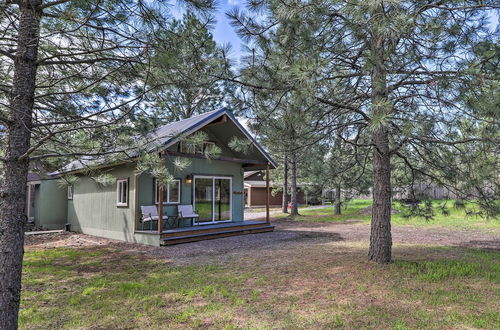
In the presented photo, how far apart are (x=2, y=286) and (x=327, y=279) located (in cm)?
396

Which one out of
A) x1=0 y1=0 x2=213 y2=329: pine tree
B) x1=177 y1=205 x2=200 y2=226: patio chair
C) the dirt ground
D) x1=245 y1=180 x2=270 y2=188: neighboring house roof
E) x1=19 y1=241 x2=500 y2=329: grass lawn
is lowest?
the dirt ground

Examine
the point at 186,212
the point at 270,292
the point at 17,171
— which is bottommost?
the point at 270,292

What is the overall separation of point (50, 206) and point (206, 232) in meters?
7.89

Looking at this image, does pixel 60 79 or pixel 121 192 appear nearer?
pixel 60 79

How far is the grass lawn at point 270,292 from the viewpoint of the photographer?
332 centimetres

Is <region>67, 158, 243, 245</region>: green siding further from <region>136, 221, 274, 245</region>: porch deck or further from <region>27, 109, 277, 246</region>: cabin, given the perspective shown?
<region>136, 221, 274, 245</region>: porch deck

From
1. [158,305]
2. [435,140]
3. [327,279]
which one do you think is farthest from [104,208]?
[435,140]

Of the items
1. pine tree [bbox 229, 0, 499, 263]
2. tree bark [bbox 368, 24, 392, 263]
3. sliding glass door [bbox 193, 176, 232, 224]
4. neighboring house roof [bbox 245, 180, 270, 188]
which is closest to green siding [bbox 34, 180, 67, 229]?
sliding glass door [bbox 193, 176, 232, 224]

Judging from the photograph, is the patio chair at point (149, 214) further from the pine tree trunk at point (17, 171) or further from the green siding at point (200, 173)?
the pine tree trunk at point (17, 171)

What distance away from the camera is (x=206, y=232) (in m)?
9.25

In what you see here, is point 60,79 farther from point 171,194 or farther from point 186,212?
point 186,212

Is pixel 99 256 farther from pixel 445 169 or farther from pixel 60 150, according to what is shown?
pixel 445 169

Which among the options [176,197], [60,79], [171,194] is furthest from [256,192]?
[60,79]

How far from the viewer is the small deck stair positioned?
833 cm
